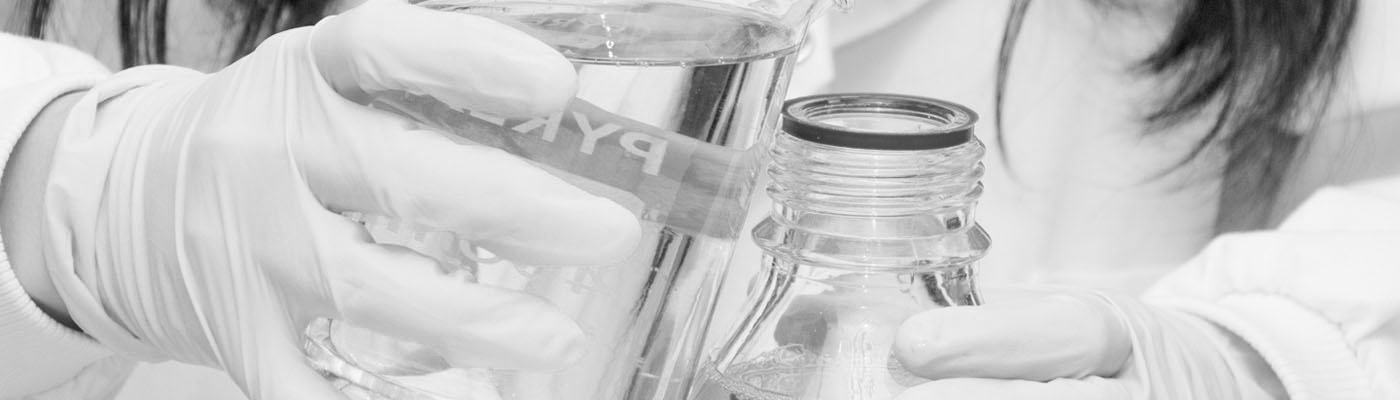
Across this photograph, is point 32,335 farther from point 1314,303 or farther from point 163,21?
point 1314,303

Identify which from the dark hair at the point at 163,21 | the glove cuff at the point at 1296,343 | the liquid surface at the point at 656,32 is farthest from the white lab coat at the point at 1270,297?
the liquid surface at the point at 656,32

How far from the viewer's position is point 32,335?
0.56m

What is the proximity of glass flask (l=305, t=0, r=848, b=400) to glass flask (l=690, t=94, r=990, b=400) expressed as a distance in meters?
0.02

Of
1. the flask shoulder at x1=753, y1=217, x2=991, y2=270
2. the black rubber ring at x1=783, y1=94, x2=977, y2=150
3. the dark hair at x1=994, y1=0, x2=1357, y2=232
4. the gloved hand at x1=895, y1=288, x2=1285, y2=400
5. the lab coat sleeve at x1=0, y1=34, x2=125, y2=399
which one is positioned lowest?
the lab coat sleeve at x1=0, y1=34, x2=125, y2=399

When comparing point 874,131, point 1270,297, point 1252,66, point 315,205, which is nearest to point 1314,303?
point 1270,297

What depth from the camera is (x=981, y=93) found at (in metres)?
0.89

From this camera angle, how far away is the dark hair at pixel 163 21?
864 millimetres

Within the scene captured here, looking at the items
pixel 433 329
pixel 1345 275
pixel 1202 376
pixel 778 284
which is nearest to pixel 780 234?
pixel 778 284

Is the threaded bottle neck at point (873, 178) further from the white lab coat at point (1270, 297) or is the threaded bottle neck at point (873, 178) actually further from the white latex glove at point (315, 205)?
the white lab coat at point (1270, 297)

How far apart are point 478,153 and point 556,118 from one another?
3 cm

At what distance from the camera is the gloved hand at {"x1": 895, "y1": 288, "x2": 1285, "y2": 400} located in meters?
0.43

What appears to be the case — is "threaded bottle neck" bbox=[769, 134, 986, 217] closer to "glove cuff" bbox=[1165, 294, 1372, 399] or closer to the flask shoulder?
the flask shoulder

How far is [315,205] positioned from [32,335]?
0.67 feet

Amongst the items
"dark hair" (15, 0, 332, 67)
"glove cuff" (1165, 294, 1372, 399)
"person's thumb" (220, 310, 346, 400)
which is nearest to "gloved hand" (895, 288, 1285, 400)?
"glove cuff" (1165, 294, 1372, 399)
